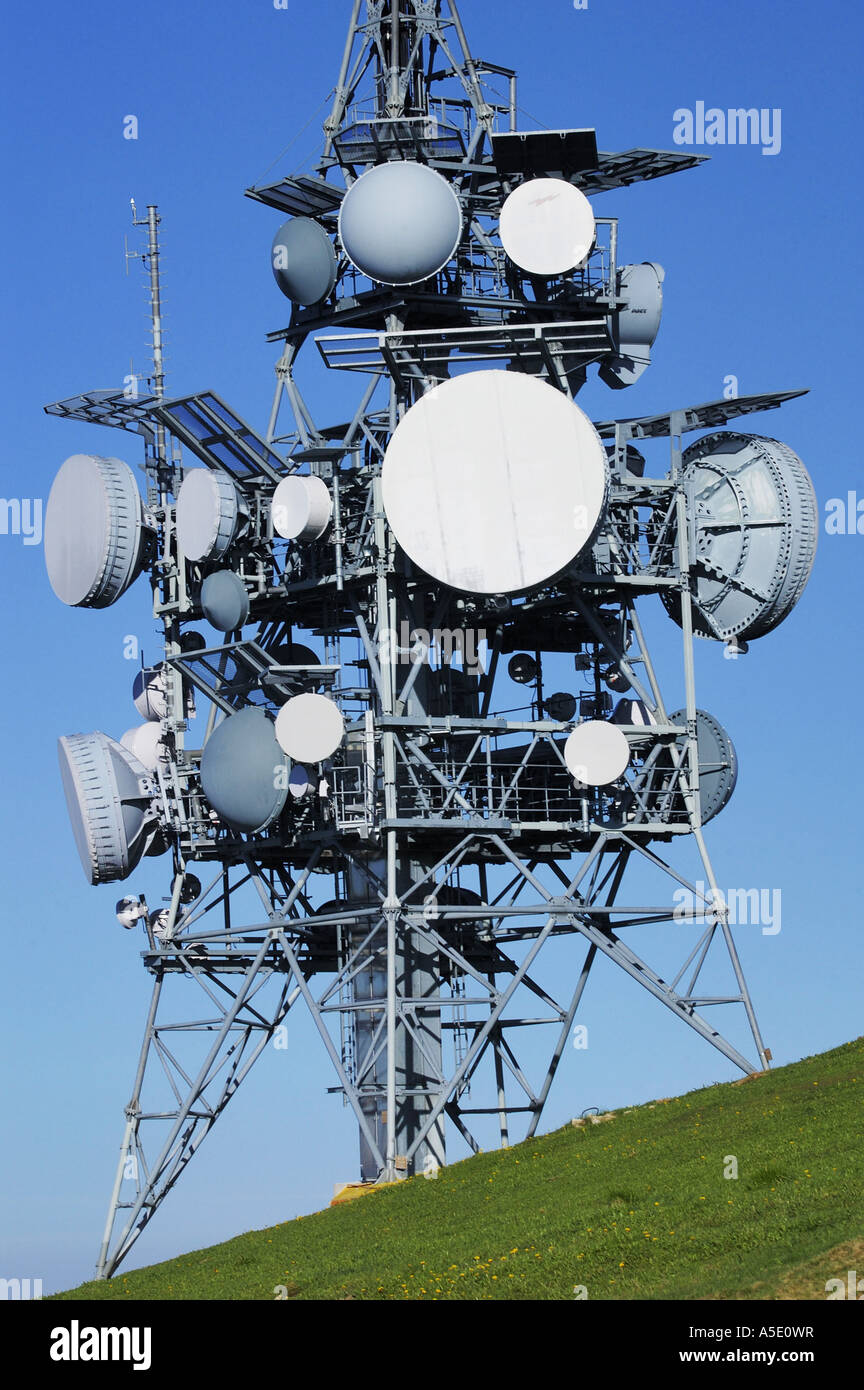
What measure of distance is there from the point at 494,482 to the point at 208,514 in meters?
8.09

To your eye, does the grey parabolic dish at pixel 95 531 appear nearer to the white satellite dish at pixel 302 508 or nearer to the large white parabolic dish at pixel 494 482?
the white satellite dish at pixel 302 508

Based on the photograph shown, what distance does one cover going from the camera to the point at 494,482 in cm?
5969

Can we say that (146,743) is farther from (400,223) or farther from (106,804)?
(400,223)

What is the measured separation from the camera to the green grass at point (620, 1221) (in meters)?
39.8

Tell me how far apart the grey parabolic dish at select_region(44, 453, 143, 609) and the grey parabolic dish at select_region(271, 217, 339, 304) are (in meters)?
6.61

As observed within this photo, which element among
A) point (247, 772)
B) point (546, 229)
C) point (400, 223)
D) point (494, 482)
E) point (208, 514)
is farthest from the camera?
point (208, 514)

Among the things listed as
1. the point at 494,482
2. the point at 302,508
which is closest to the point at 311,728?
the point at 302,508

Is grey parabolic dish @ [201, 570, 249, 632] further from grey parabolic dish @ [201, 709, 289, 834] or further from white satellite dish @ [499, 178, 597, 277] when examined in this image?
white satellite dish @ [499, 178, 597, 277]

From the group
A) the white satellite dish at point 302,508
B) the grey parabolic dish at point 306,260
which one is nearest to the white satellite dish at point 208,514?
the white satellite dish at point 302,508

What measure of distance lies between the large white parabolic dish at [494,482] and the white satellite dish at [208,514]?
217 inches

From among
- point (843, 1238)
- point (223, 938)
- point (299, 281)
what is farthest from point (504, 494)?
point (843, 1238)

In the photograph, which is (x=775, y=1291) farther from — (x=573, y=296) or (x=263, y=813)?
(x=573, y=296)

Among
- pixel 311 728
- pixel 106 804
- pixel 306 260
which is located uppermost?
pixel 306 260

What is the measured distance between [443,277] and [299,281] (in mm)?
3644
